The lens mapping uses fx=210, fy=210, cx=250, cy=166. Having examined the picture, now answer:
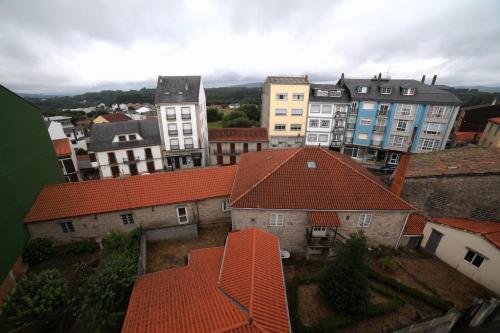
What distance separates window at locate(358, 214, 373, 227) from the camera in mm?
17906

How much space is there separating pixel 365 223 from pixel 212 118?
84.7m

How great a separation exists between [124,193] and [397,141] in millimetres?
44820

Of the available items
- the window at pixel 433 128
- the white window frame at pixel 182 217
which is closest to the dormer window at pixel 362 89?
the window at pixel 433 128

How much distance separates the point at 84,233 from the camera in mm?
18859

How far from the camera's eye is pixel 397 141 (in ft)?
130

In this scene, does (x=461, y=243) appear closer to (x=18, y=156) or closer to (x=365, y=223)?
Result: (x=365, y=223)

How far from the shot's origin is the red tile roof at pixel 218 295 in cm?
984

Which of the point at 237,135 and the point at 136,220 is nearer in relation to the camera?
the point at 136,220

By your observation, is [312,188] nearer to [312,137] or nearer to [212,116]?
[312,137]

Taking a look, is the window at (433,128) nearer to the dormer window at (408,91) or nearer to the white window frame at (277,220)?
the dormer window at (408,91)

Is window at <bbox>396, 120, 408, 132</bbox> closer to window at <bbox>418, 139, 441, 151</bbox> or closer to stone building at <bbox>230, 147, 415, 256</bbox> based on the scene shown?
window at <bbox>418, 139, 441, 151</bbox>

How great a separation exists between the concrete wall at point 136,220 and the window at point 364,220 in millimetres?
12403

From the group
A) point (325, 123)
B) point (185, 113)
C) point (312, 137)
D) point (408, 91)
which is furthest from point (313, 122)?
point (185, 113)

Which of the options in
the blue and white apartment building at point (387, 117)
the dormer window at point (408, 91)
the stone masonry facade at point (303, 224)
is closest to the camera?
the stone masonry facade at point (303, 224)
